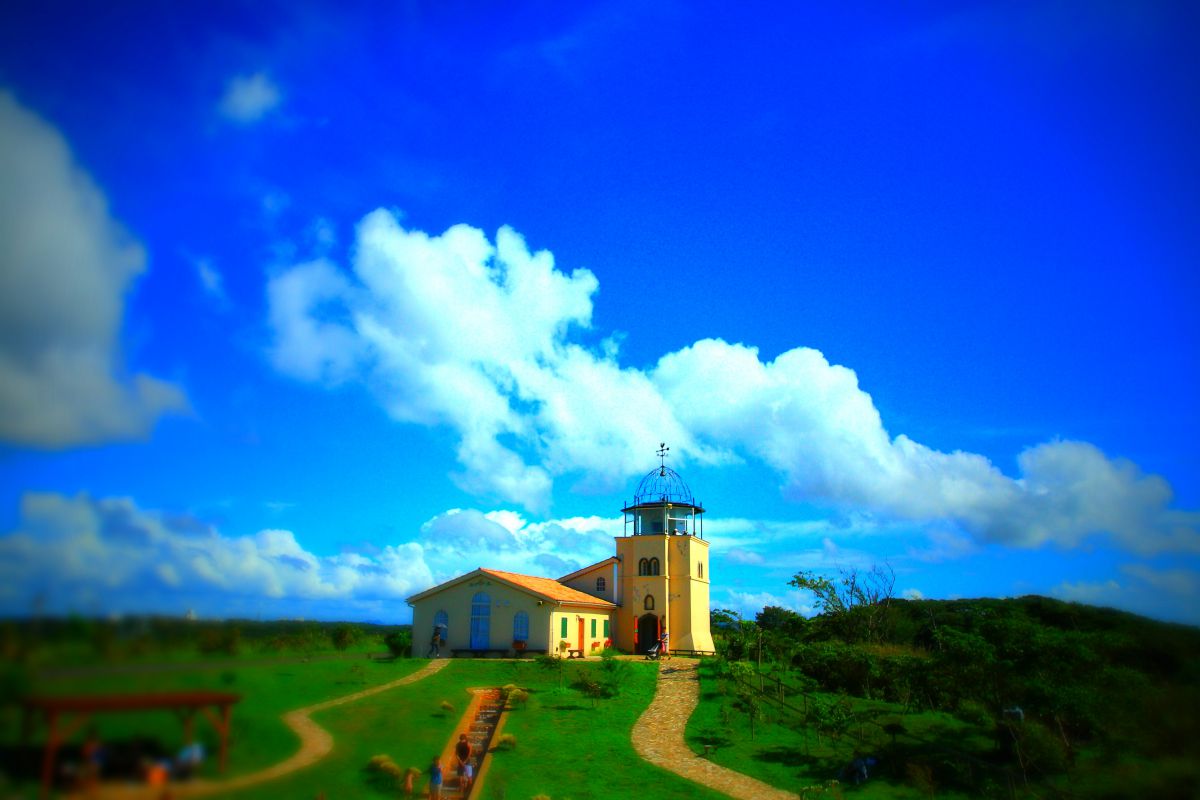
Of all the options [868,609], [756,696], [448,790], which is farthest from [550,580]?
[448,790]

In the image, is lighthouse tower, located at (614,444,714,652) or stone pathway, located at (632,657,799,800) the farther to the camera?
lighthouse tower, located at (614,444,714,652)

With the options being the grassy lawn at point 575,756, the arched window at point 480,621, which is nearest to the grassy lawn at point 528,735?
the grassy lawn at point 575,756

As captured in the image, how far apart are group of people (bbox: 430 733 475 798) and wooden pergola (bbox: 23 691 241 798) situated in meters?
12.7

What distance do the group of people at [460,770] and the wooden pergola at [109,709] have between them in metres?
12.7

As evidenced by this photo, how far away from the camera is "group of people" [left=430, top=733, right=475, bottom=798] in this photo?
1480cm

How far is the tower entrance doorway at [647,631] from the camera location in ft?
148

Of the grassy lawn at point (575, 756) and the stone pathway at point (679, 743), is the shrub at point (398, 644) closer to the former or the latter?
the grassy lawn at point (575, 756)

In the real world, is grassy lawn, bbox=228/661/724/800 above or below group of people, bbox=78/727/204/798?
below

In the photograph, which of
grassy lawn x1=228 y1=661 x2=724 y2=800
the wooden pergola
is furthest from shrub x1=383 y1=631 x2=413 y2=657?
the wooden pergola

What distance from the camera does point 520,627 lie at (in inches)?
1464

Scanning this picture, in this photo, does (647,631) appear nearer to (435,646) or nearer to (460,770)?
(435,646)

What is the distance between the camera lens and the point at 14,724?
8.93 ft

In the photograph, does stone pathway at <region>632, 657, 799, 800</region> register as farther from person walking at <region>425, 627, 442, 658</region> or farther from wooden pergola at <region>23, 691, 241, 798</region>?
wooden pergola at <region>23, 691, 241, 798</region>

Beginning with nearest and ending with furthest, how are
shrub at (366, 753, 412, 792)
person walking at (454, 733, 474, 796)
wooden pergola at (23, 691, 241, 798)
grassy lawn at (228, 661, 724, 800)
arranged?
wooden pergola at (23, 691, 241, 798), grassy lawn at (228, 661, 724, 800), shrub at (366, 753, 412, 792), person walking at (454, 733, 474, 796)
